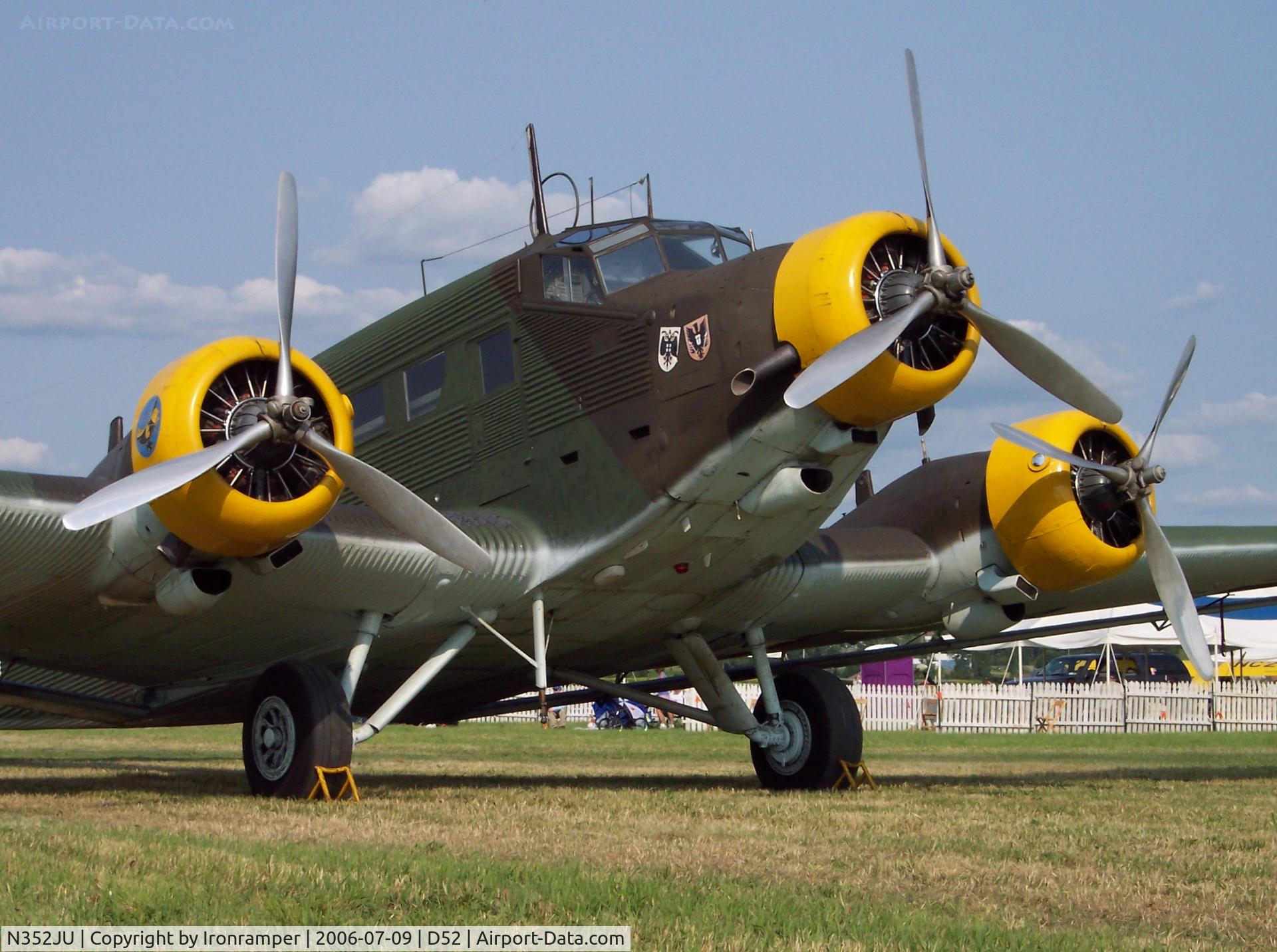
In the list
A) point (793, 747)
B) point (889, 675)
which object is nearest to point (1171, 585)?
point (793, 747)

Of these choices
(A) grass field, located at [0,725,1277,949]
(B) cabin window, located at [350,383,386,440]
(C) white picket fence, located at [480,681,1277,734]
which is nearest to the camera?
(A) grass field, located at [0,725,1277,949]

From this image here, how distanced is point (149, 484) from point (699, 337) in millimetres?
3781

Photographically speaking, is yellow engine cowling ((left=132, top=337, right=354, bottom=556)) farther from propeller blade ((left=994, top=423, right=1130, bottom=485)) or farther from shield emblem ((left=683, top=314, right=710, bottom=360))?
propeller blade ((left=994, top=423, right=1130, bottom=485))

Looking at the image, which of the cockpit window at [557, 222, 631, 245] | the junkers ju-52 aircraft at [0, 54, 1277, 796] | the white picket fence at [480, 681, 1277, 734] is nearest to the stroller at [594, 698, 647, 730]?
the white picket fence at [480, 681, 1277, 734]

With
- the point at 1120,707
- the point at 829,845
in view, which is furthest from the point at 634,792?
the point at 1120,707

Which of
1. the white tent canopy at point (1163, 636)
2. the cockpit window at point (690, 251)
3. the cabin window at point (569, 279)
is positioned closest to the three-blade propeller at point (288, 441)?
the cabin window at point (569, 279)

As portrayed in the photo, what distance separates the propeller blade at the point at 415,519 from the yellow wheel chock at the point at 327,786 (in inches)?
69.7

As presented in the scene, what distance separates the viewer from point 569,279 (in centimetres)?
1121

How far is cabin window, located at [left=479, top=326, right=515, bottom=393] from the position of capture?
11453mm

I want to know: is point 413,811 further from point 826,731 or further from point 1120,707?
point 1120,707

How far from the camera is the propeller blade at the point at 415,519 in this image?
9641 millimetres

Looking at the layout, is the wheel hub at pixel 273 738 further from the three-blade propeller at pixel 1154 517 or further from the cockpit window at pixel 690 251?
the three-blade propeller at pixel 1154 517

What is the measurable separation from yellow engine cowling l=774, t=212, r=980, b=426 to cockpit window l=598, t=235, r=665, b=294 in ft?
4.93

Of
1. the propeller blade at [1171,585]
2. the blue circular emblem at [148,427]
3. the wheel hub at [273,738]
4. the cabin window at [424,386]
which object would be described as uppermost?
the cabin window at [424,386]
